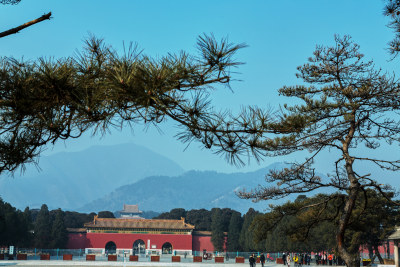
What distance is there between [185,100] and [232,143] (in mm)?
624

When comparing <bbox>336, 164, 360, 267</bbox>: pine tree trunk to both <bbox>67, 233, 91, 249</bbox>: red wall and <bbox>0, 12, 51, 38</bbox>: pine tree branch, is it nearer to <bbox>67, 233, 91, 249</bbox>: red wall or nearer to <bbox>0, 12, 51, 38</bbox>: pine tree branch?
<bbox>0, 12, 51, 38</bbox>: pine tree branch

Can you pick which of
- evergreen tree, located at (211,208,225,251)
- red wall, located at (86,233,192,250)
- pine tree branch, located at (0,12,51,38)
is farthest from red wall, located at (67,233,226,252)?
pine tree branch, located at (0,12,51,38)

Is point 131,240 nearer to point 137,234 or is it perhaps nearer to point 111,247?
point 137,234

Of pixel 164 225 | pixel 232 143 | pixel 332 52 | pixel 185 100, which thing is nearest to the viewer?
pixel 185 100

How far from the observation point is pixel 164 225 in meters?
49.9

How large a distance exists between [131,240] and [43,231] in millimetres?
9223

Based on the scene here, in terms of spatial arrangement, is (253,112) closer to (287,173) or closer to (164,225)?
(287,173)

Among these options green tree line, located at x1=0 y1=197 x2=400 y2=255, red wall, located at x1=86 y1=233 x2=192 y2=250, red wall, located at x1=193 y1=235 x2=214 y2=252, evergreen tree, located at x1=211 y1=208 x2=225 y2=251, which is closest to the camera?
green tree line, located at x1=0 y1=197 x2=400 y2=255

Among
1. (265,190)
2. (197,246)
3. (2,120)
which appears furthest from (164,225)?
(2,120)

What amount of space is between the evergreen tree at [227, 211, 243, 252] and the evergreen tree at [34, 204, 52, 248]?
62.6 feet

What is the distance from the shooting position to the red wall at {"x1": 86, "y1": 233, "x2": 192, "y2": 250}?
49031 mm

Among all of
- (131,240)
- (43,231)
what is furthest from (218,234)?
(43,231)

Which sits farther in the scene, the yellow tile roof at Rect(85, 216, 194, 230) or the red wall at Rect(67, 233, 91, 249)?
the yellow tile roof at Rect(85, 216, 194, 230)

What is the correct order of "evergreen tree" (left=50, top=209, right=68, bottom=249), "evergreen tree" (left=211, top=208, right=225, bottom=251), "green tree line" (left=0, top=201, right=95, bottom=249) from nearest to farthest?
"green tree line" (left=0, top=201, right=95, bottom=249) → "evergreen tree" (left=50, top=209, right=68, bottom=249) → "evergreen tree" (left=211, top=208, right=225, bottom=251)
